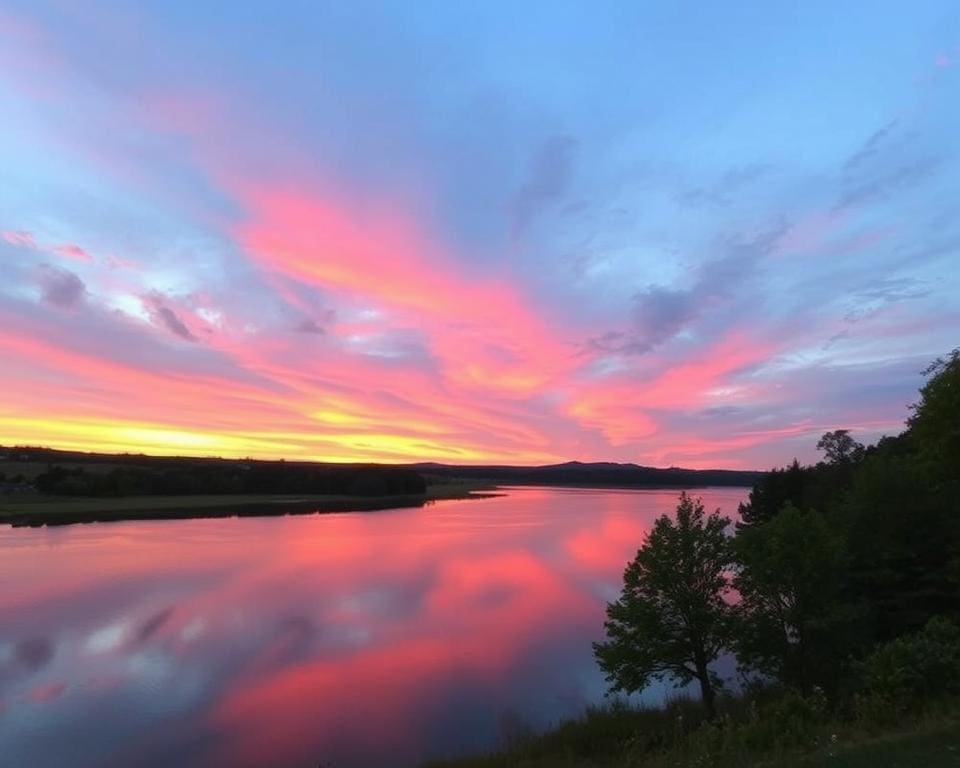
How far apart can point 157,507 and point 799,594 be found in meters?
75.5

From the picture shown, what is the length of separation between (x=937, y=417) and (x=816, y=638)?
11.4 meters

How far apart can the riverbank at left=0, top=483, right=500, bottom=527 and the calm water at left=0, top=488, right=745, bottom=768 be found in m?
27.2

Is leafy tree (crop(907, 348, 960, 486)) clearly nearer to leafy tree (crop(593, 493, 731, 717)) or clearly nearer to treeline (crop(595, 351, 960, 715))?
treeline (crop(595, 351, 960, 715))

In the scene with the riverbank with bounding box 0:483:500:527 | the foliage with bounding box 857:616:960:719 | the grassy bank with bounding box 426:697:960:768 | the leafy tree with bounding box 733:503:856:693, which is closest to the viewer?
the grassy bank with bounding box 426:697:960:768

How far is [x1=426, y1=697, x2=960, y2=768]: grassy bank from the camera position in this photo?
770 centimetres

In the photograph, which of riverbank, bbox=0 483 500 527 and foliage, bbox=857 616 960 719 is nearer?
foliage, bbox=857 616 960 719

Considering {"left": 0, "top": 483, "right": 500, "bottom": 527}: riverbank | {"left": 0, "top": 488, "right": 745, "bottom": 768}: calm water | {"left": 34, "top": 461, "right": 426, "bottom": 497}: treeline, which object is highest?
{"left": 34, "top": 461, "right": 426, "bottom": 497}: treeline

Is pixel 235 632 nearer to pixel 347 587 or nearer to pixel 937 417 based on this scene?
pixel 347 587

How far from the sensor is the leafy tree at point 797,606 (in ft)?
45.6

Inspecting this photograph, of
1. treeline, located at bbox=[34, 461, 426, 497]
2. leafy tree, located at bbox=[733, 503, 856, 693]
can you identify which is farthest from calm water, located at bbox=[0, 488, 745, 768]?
treeline, located at bbox=[34, 461, 426, 497]

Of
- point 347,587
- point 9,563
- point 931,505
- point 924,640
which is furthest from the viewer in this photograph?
point 9,563

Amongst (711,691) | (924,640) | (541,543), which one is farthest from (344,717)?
(541,543)

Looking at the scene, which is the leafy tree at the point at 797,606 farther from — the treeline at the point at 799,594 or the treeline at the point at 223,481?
the treeline at the point at 223,481

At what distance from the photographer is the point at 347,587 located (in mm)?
30281
